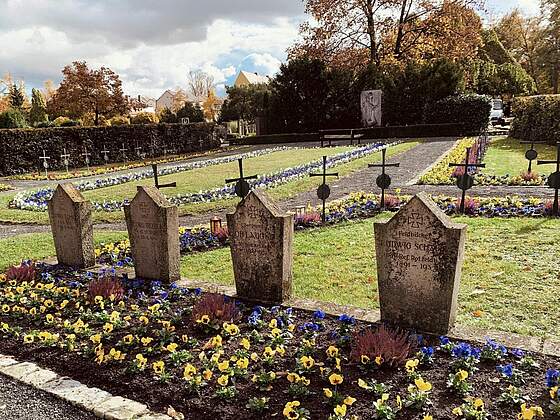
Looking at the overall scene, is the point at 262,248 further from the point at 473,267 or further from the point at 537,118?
the point at 537,118

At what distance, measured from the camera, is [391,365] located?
3.38 meters

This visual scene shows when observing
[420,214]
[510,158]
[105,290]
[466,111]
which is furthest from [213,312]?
[466,111]

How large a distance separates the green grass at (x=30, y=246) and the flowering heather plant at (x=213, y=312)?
4.09 m

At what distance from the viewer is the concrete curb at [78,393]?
9.98 feet

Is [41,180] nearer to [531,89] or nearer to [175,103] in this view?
[531,89]

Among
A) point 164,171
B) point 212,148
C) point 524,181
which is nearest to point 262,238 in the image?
point 524,181

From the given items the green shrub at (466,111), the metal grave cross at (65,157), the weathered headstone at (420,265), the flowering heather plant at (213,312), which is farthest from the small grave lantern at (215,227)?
the green shrub at (466,111)

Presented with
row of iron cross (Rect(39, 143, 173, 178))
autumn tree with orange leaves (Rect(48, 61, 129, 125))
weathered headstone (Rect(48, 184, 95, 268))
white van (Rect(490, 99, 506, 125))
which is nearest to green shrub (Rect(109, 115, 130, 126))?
autumn tree with orange leaves (Rect(48, 61, 129, 125))

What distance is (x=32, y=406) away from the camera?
326cm

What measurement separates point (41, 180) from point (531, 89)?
1646 inches

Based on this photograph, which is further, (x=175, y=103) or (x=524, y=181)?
(x=175, y=103)

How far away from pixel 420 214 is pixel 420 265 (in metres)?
0.43

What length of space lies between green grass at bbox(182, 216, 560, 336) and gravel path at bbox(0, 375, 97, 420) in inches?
108

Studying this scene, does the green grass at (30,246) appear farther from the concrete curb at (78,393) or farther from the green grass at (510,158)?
the green grass at (510,158)
